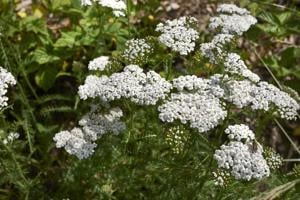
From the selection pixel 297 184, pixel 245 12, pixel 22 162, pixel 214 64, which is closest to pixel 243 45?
pixel 245 12

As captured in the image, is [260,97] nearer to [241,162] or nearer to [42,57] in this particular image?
[241,162]

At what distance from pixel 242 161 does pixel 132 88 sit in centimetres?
81

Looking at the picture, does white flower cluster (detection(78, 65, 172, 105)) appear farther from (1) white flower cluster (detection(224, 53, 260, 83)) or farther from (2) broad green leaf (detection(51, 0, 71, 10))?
(2) broad green leaf (detection(51, 0, 71, 10))

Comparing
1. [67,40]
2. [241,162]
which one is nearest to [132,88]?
[241,162]

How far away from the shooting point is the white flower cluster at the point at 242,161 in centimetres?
342

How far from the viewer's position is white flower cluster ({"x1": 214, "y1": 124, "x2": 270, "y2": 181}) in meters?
3.42

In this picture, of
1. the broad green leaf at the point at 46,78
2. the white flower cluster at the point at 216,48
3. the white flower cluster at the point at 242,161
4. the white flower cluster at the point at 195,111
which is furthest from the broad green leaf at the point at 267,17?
the broad green leaf at the point at 46,78

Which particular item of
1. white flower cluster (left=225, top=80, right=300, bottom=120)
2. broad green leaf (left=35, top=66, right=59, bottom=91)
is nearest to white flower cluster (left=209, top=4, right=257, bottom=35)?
white flower cluster (left=225, top=80, right=300, bottom=120)

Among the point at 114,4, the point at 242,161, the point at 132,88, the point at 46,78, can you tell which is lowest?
the point at 46,78

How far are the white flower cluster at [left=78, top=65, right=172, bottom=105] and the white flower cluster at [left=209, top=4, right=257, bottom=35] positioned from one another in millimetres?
771

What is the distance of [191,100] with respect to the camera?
3691 millimetres

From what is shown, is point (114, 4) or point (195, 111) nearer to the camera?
point (195, 111)

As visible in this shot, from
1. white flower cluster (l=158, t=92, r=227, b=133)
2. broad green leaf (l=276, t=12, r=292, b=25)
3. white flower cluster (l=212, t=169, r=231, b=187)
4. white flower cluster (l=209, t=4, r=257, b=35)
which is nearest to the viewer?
white flower cluster (l=212, t=169, r=231, b=187)

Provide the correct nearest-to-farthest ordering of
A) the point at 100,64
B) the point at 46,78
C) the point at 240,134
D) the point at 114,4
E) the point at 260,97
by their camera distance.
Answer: the point at 240,134, the point at 260,97, the point at 100,64, the point at 114,4, the point at 46,78
